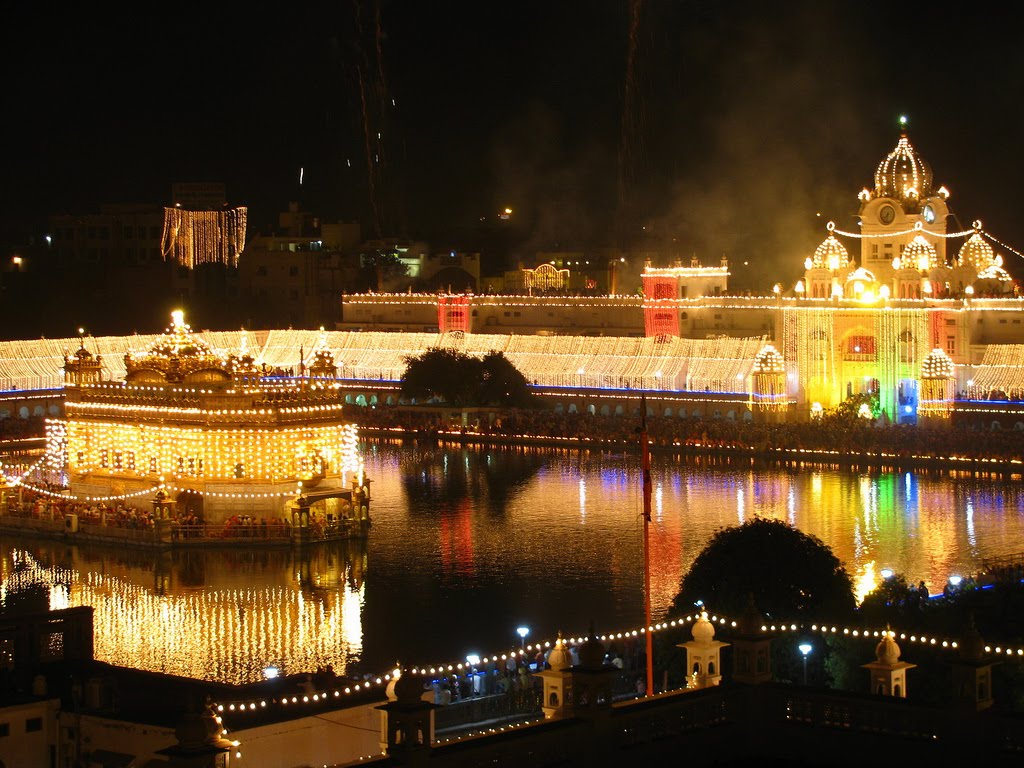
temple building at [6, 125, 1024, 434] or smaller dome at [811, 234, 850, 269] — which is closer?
temple building at [6, 125, 1024, 434]

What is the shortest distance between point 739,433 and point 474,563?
770 inches

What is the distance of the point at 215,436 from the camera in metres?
36.9

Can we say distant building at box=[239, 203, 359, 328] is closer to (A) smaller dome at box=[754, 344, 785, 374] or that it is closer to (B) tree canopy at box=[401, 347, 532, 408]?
(B) tree canopy at box=[401, 347, 532, 408]

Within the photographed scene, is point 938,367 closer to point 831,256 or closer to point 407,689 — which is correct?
point 831,256

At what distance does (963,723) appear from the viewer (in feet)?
46.6

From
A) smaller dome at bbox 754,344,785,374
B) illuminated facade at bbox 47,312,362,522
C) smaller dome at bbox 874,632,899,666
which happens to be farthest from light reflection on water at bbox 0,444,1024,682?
smaller dome at bbox 754,344,785,374

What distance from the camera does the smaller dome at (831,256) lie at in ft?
190

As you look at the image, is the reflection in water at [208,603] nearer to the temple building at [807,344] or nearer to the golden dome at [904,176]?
the temple building at [807,344]

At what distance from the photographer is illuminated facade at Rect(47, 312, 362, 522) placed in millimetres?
36719

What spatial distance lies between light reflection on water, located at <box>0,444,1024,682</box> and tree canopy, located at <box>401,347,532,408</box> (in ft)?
42.8

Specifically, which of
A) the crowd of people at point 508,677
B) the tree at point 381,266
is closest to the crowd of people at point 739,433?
the tree at point 381,266

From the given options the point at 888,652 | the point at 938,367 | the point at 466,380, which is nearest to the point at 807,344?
the point at 938,367

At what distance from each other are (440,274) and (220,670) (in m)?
53.7

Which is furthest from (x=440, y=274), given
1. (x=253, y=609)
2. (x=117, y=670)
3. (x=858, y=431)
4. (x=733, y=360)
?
(x=117, y=670)
